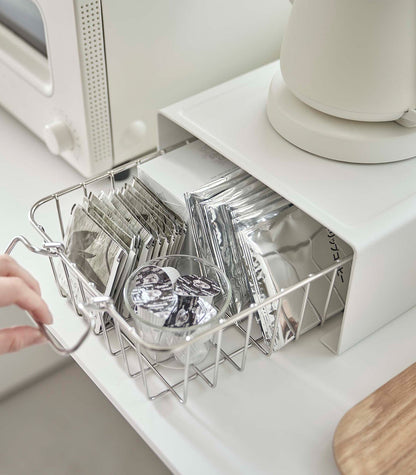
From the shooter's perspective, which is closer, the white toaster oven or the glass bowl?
the glass bowl

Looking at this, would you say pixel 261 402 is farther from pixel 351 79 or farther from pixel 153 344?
pixel 351 79

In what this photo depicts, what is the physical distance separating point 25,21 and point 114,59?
0.63ft

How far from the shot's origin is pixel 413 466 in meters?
0.68

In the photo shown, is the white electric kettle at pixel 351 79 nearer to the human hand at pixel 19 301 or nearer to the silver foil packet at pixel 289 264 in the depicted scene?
the silver foil packet at pixel 289 264

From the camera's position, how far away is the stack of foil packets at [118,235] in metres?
0.79

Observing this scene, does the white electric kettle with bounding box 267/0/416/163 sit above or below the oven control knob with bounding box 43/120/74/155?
above

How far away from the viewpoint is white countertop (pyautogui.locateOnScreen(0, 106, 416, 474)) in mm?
705

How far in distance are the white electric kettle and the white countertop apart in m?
0.23

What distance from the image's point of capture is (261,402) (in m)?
0.76

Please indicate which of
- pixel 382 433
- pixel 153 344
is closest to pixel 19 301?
pixel 153 344

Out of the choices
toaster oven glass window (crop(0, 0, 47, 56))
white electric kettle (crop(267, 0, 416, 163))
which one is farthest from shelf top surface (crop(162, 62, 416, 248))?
toaster oven glass window (crop(0, 0, 47, 56))

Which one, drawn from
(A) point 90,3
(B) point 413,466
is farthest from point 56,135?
(B) point 413,466

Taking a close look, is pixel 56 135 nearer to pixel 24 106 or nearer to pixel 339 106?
pixel 24 106

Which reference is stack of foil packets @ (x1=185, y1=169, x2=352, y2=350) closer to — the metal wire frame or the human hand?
the metal wire frame
